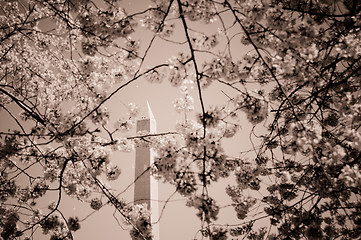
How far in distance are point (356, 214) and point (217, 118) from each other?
2.61 m

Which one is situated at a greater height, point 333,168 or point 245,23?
point 245,23

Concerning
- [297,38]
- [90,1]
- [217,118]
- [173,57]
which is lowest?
[217,118]

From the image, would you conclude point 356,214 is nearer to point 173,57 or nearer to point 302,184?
point 302,184

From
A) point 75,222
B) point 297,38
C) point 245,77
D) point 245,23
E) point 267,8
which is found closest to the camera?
point 297,38

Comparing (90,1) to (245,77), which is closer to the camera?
(90,1)

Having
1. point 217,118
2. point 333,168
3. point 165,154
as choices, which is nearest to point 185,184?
point 165,154

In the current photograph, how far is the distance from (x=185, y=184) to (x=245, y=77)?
170 centimetres

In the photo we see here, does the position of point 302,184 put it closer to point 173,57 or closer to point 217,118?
point 217,118

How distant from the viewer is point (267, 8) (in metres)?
2.42

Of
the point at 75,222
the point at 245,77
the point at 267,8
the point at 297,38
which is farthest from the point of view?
the point at 75,222

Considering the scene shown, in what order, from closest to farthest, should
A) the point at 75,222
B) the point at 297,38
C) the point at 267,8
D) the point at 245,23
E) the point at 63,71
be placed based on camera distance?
the point at 297,38
the point at 267,8
the point at 245,23
the point at 75,222
the point at 63,71

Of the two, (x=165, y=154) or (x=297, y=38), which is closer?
(x=297, y=38)

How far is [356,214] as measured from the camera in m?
3.03

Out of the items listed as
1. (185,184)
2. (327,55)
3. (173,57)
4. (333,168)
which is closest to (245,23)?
(173,57)
